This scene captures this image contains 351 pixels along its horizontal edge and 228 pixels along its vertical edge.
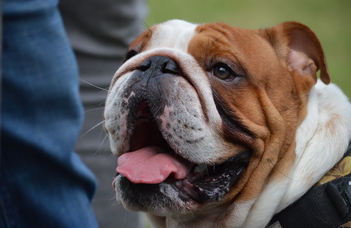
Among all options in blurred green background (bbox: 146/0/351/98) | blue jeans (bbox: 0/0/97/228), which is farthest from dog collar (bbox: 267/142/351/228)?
blurred green background (bbox: 146/0/351/98)

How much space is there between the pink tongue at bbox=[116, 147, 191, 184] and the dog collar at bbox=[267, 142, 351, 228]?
0.61 meters

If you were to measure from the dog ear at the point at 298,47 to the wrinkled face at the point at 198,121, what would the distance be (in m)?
0.21

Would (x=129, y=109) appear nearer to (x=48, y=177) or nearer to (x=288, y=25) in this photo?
(x=48, y=177)

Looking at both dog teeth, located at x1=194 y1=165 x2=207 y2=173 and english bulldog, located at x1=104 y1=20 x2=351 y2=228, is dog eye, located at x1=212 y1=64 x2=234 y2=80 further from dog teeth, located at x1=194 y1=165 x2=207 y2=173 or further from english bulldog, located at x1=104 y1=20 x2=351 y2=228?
dog teeth, located at x1=194 y1=165 x2=207 y2=173

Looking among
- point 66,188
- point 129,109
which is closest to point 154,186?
point 129,109

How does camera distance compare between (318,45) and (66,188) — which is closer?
(66,188)

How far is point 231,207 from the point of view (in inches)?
103

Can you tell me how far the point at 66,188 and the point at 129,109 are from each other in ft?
2.77

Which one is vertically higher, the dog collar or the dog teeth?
the dog collar

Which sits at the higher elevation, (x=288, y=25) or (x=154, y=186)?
(x=288, y=25)

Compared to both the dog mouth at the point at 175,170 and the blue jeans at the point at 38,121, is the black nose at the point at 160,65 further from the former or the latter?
the blue jeans at the point at 38,121

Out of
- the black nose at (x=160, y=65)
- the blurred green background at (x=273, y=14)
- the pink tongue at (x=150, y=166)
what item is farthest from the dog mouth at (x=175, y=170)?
the blurred green background at (x=273, y=14)

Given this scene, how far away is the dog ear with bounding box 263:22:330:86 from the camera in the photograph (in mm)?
2945

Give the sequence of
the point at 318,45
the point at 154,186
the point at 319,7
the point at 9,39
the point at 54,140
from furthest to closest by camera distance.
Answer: the point at 319,7
the point at 318,45
the point at 154,186
the point at 54,140
the point at 9,39
